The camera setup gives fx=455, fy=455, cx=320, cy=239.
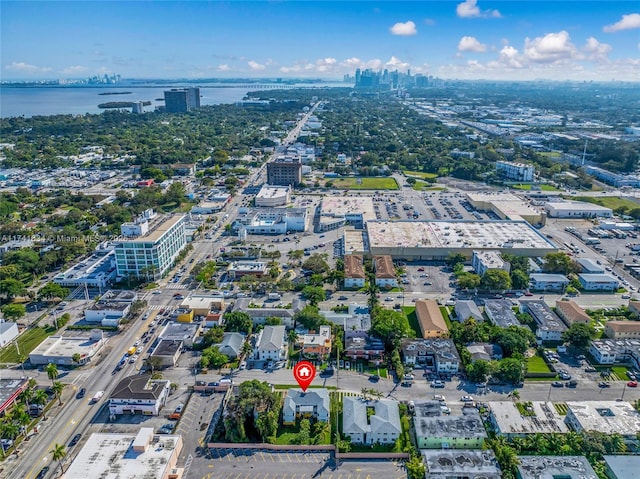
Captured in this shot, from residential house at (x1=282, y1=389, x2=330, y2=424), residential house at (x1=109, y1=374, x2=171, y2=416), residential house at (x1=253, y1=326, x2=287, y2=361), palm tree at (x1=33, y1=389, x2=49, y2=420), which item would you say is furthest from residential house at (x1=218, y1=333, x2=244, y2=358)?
palm tree at (x1=33, y1=389, x2=49, y2=420)

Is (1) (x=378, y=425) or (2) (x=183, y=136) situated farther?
(2) (x=183, y=136)

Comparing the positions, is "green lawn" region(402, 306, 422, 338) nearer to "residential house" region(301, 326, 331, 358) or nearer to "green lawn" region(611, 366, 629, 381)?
"residential house" region(301, 326, 331, 358)

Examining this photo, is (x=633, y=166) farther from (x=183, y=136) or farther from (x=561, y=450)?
(x=183, y=136)

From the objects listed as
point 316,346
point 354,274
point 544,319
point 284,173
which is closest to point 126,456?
point 316,346

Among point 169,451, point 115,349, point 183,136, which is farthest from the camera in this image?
point 183,136

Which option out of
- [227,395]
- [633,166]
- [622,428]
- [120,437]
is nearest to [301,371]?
[227,395]

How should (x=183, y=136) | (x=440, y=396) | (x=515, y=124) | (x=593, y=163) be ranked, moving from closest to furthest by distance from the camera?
(x=440, y=396) → (x=593, y=163) → (x=183, y=136) → (x=515, y=124)
